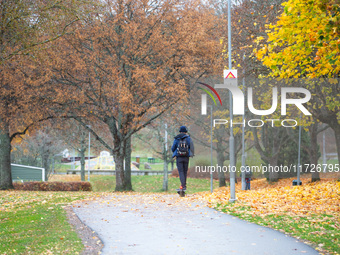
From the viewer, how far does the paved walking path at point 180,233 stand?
7676mm

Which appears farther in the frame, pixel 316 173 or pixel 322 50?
pixel 316 173

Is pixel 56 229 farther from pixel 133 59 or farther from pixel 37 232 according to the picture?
pixel 133 59

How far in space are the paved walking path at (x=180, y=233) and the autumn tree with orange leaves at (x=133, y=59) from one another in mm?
9288

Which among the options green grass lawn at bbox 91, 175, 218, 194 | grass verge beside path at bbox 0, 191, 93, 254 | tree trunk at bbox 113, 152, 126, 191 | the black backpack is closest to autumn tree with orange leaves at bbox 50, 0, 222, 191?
tree trunk at bbox 113, 152, 126, 191

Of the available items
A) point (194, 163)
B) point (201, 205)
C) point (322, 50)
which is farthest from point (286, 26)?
point (194, 163)

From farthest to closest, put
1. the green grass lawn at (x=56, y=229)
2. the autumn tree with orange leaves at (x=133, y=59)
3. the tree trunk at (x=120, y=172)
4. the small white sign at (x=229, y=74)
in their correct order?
the tree trunk at (x=120, y=172), the autumn tree with orange leaves at (x=133, y=59), the small white sign at (x=229, y=74), the green grass lawn at (x=56, y=229)

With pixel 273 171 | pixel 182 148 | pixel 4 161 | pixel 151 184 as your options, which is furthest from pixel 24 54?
pixel 151 184

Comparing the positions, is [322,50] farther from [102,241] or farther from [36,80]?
[36,80]

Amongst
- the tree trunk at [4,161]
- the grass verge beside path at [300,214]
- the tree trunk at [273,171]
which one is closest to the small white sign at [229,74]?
the grass verge beside path at [300,214]

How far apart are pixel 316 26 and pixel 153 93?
11.5 meters

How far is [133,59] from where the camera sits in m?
22.8

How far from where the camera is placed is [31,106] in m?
23.9

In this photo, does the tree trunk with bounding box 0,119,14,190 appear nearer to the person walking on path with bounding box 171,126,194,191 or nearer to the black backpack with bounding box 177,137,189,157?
the person walking on path with bounding box 171,126,194,191

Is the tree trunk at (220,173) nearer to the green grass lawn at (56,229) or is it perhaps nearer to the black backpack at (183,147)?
the black backpack at (183,147)
